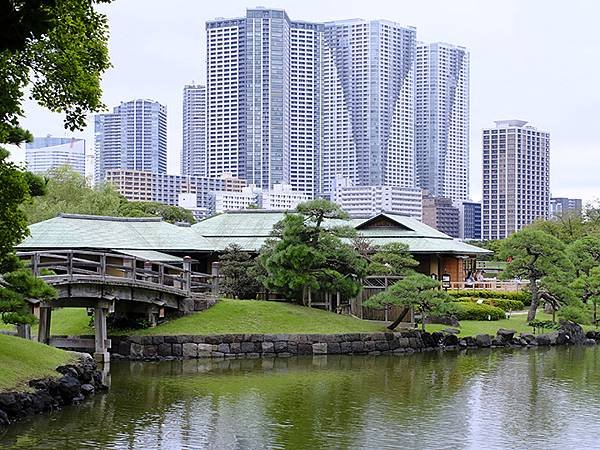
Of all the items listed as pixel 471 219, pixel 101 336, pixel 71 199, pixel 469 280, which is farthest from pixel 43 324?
pixel 471 219

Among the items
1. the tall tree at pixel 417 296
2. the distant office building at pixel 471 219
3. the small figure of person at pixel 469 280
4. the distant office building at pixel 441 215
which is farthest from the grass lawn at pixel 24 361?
the distant office building at pixel 471 219

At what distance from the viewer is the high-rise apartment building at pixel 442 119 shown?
15712 cm

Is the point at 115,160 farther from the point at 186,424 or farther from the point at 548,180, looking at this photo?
the point at 186,424

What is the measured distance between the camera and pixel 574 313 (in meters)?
35.2

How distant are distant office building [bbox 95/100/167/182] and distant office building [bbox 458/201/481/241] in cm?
5696

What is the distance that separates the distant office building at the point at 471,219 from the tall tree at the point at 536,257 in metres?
123

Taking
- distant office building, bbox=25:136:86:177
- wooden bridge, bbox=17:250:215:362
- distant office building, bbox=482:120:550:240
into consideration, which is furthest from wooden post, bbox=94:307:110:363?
distant office building, bbox=25:136:86:177

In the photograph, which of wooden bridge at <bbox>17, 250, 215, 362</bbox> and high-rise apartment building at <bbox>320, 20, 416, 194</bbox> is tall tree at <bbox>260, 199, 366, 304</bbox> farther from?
high-rise apartment building at <bbox>320, 20, 416, 194</bbox>

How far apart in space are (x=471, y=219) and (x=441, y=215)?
46.4ft

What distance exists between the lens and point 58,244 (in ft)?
119

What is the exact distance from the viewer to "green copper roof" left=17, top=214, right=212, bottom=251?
1432 inches

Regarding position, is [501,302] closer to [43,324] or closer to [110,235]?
[110,235]

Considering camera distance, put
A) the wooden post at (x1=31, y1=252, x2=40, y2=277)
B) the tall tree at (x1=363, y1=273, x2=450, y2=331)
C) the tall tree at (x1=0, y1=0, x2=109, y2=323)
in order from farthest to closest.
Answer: the tall tree at (x1=363, y1=273, x2=450, y2=331)
the wooden post at (x1=31, y1=252, x2=40, y2=277)
the tall tree at (x1=0, y1=0, x2=109, y2=323)

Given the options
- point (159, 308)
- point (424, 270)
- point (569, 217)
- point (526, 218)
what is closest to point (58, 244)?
point (159, 308)
